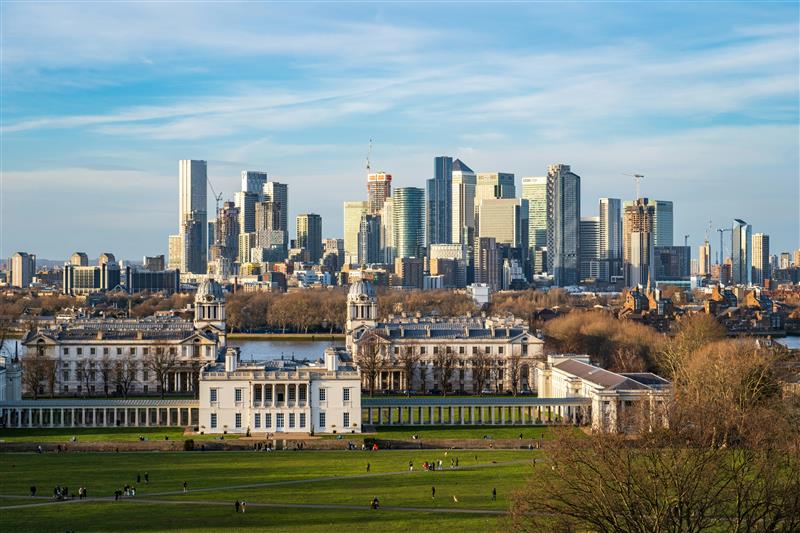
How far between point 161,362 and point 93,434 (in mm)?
25493

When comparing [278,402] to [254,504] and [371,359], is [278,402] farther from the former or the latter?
[254,504]

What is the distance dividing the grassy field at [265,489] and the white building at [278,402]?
8467 millimetres

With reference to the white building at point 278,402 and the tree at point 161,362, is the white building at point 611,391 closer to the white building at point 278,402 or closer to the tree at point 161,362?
the white building at point 278,402

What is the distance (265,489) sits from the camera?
5825 cm

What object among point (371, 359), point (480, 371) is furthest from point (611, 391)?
point (371, 359)

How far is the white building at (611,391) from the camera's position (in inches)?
2901

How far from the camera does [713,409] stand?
63.6 m

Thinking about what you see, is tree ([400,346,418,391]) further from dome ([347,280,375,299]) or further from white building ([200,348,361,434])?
white building ([200,348,361,434])

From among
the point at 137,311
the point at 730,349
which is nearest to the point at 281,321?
the point at 137,311

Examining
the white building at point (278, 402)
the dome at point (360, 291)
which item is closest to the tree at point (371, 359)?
the dome at point (360, 291)

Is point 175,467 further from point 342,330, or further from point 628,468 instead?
point 342,330

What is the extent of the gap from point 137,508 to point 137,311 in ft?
460

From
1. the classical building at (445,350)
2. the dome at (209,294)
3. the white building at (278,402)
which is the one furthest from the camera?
the dome at (209,294)

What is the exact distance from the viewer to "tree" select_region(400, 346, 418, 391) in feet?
347
